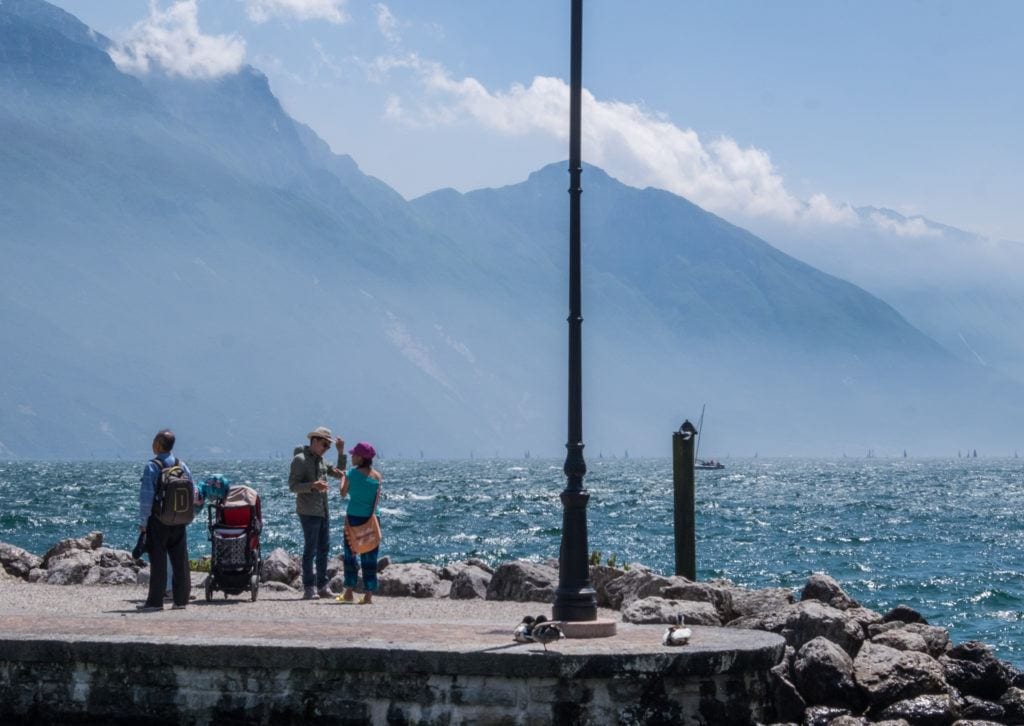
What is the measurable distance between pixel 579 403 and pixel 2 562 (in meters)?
12.9

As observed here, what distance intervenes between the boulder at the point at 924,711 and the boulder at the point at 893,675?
7 cm

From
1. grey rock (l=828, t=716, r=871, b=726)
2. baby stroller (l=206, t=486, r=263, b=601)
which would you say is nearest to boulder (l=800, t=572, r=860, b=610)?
grey rock (l=828, t=716, r=871, b=726)

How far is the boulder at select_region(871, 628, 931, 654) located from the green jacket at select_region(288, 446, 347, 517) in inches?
232

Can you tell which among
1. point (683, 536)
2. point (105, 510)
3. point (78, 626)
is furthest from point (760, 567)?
point (105, 510)

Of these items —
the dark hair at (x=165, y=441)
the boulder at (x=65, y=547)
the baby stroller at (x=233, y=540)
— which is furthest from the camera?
the boulder at (x=65, y=547)

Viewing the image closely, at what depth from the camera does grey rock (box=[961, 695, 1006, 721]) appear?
44.7 feet

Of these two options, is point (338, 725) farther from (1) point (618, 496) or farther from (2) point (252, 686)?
(1) point (618, 496)

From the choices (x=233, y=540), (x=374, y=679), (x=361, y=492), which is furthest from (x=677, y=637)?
(x=233, y=540)

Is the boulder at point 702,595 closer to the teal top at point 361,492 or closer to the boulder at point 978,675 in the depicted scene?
the boulder at point 978,675

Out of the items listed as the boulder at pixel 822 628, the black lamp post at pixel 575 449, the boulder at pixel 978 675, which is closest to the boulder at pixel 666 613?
the boulder at pixel 822 628

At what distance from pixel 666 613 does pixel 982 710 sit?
3.22 metres

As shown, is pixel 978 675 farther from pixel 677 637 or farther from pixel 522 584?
pixel 677 637

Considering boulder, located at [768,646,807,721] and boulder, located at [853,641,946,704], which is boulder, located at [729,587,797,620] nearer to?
boulder, located at [853,641,946,704]

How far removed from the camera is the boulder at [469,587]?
17.3m
